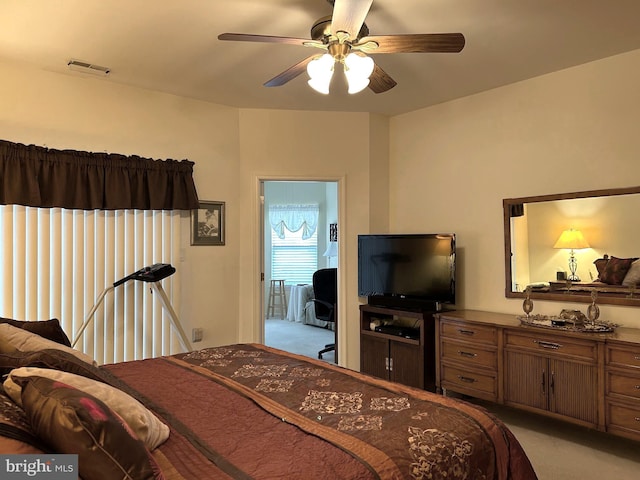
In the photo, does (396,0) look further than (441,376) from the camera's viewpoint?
No

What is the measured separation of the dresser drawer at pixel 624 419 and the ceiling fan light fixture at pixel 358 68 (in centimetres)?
246

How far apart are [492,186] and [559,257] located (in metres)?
0.84

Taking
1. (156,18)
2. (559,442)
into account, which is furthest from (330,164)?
(559,442)

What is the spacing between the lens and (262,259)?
4684 millimetres

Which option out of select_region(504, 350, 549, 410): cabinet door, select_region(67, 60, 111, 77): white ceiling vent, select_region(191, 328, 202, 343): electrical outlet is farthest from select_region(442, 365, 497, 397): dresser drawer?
select_region(67, 60, 111, 77): white ceiling vent

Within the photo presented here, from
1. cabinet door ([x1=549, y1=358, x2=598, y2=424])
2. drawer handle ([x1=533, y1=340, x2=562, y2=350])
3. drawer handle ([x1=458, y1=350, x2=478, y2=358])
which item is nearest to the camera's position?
cabinet door ([x1=549, y1=358, x2=598, y2=424])

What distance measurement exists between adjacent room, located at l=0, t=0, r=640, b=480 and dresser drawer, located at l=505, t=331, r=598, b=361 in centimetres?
2

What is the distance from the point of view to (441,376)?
3.87 m

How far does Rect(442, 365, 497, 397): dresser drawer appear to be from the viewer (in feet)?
11.6

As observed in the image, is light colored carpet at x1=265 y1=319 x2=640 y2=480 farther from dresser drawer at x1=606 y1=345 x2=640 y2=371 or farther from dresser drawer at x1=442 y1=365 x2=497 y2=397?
dresser drawer at x1=606 y1=345 x2=640 y2=371

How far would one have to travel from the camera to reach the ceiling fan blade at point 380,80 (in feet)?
8.65

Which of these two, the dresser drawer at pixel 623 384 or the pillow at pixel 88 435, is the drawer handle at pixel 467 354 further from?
the pillow at pixel 88 435

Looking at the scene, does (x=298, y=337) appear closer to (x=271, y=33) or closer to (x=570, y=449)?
(x=570, y=449)

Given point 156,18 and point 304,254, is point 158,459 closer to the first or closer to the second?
point 156,18
